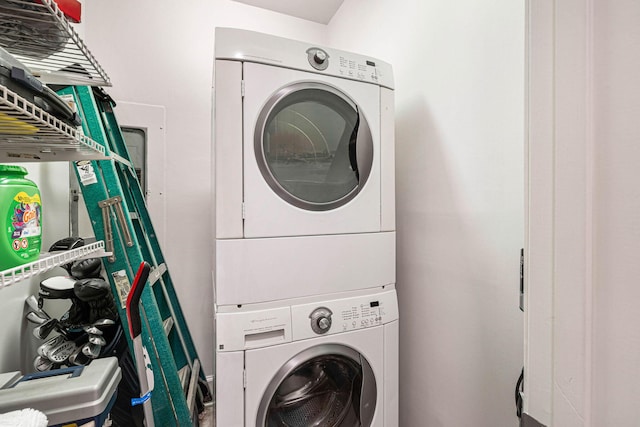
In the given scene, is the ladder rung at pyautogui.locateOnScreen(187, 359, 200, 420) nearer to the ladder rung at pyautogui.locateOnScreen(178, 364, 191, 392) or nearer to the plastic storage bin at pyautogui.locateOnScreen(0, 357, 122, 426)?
the ladder rung at pyautogui.locateOnScreen(178, 364, 191, 392)

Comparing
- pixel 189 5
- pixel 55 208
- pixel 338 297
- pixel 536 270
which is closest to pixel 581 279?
pixel 536 270

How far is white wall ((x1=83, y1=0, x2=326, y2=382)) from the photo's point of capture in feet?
6.02

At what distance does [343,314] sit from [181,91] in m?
1.80

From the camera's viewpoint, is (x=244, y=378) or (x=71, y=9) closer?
(x=71, y=9)

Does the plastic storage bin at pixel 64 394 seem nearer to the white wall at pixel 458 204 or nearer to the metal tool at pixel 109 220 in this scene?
the metal tool at pixel 109 220

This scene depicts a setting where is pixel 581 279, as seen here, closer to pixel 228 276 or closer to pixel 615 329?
pixel 615 329

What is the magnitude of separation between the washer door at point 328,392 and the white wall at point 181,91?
1057mm

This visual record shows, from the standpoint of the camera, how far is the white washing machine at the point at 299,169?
105cm

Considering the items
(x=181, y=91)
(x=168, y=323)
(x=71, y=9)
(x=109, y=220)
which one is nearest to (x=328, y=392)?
(x=168, y=323)

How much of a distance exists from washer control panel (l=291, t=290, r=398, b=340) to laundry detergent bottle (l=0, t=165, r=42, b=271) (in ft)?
2.56

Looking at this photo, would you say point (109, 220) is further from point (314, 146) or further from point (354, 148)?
point (354, 148)

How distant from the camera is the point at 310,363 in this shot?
118 centimetres

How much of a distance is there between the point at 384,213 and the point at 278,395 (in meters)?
0.87

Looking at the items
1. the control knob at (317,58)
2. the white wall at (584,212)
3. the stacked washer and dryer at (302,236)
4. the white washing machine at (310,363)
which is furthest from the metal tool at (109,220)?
the white wall at (584,212)
